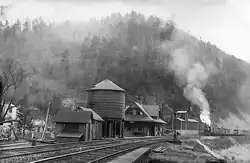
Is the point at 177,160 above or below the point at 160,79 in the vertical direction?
below

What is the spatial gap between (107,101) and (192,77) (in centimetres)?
8670

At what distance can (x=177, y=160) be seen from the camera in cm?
1955

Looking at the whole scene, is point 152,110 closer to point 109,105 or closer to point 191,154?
point 109,105

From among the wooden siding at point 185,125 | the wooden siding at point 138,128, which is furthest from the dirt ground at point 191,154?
the wooden siding at point 138,128

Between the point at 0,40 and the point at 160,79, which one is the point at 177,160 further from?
the point at 0,40

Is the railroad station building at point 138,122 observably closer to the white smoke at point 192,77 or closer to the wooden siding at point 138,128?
the wooden siding at point 138,128

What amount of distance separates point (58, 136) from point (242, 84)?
17004 cm

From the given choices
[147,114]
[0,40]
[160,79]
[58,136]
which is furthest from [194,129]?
[0,40]

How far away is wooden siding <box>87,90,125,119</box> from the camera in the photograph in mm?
54000

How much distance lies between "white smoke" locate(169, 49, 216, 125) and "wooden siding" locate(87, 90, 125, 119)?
159ft

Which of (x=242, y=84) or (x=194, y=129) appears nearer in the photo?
(x=194, y=129)

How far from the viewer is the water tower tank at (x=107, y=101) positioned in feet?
177

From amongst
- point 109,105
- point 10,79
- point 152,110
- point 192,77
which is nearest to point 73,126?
point 10,79

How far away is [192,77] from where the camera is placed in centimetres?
13550
